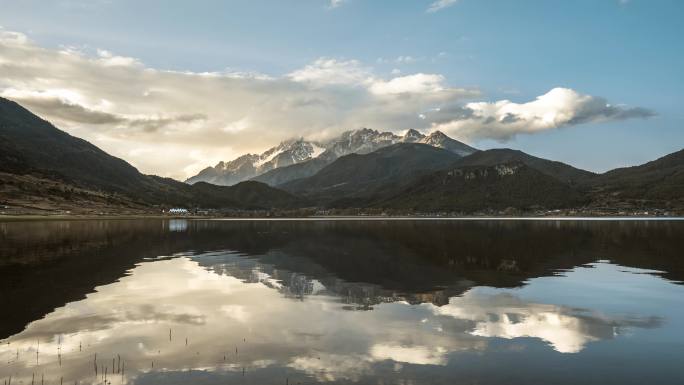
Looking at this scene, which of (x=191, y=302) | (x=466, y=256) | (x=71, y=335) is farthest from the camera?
(x=466, y=256)

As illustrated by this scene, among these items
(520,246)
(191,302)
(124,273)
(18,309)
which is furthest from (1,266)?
(520,246)

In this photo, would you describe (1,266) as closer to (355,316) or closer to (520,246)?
(355,316)

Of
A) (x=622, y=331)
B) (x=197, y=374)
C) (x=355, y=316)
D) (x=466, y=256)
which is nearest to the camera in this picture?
(x=197, y=374)

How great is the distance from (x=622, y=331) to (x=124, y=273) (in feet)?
166

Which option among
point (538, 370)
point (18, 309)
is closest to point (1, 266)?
point (18, 309)

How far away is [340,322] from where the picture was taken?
3369 centimetres

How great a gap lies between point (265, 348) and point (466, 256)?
5535cm

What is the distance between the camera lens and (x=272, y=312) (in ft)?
122

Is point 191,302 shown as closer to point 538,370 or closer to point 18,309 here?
point 18,309

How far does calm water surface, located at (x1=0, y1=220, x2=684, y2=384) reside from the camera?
23031 mm

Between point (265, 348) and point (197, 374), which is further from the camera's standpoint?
point (265, 348)

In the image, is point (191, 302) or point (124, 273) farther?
point (124, 273)

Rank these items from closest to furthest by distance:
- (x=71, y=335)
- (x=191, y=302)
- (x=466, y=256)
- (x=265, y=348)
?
(x=265, y=348) → (x=71, y=335) → (x=191, y=302) → (x=466, y=256)

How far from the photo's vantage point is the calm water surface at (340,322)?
2303cm
